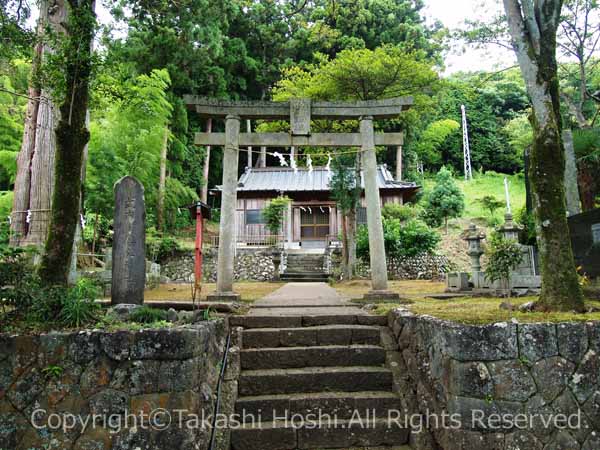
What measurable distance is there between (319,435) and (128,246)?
3.10 m

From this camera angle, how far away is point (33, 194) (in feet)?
27.5

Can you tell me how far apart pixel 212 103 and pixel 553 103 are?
588cm

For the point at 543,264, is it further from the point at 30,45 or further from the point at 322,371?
the point at 30,45

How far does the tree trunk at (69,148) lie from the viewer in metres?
4.08

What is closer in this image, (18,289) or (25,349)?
(25,349)

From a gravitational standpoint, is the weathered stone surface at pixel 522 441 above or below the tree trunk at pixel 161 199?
below

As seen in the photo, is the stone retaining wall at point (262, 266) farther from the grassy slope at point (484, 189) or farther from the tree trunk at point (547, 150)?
the tree trunk at point (547, 150)

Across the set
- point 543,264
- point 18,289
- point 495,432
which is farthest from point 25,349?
point 543,264

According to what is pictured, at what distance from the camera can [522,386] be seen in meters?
3.17

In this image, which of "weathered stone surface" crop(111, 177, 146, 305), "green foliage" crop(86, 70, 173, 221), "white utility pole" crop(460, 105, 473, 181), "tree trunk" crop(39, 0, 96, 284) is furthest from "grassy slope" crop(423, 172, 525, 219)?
"tree trunk" crop(39, 0, 96, 284)

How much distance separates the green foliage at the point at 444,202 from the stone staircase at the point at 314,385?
1941 cm

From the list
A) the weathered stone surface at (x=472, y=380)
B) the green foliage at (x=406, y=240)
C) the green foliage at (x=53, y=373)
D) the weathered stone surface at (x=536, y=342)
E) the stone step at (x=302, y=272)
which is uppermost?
the green foliage at (x=406, y=240)

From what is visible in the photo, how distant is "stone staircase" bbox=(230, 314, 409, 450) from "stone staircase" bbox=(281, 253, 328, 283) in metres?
11.3

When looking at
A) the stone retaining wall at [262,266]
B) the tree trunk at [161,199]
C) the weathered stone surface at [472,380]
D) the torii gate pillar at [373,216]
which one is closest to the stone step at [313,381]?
the weathered stone surface at [472,380]
